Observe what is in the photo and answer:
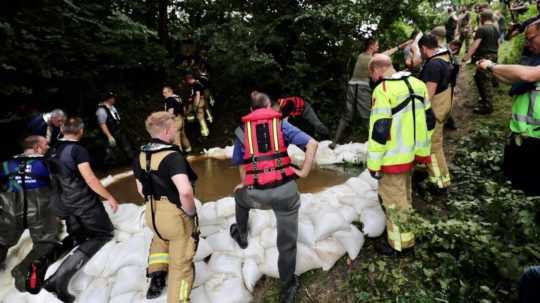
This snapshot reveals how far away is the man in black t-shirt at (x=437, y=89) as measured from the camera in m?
3.08

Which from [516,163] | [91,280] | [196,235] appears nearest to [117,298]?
[91,280]

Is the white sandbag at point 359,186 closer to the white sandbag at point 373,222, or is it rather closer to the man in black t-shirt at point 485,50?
the white sandbag at point 373,222

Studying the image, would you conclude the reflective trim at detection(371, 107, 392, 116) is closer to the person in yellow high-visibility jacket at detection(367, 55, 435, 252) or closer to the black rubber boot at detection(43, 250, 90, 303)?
the person in yellow high-visibility jacket at detection(367, 55, 435, 252)

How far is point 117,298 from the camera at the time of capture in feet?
8.74

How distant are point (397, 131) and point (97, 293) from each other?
2.76 meters

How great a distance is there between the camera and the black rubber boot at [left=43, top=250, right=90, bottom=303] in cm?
279

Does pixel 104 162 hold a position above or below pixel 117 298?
above

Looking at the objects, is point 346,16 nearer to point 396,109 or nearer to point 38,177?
point 396,109

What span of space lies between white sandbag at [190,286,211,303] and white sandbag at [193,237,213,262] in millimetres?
282

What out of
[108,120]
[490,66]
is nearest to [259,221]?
[490,66]

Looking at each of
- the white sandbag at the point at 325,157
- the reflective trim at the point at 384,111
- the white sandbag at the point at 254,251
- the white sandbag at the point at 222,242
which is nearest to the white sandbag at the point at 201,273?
the white sandbag at the point at 222,242

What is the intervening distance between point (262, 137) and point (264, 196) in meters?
0.43

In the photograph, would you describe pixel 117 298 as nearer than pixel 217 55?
Yes

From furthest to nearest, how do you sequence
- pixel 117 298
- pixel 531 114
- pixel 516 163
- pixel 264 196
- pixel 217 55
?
pixel 217 55 < pixel 117 298 < pixel 264 196 < pixel 516 163 < pixel 531 114
